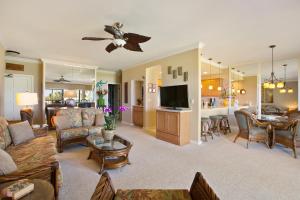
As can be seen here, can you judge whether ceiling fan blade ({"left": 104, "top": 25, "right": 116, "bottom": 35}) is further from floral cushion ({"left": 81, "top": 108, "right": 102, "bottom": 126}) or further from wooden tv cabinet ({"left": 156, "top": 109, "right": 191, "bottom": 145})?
floral cushion ({"left": 81, "top": 108, "right": 102, "bottom": 126})

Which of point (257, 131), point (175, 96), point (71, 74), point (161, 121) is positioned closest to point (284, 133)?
point (257, 131)

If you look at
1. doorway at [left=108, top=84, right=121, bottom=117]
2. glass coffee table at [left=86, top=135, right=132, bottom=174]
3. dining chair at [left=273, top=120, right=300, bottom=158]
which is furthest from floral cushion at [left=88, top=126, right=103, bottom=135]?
dining chair at [left=273, top=120, right=300, bottom=158]

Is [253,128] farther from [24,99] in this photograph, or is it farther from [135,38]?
[24,99]

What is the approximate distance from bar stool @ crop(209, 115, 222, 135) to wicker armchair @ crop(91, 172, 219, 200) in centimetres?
399

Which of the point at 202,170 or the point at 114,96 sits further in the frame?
the point at 114,96

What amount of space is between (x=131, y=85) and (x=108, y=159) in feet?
14.5

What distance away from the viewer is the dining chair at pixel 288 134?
10.5 ft

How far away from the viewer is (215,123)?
5.04 m

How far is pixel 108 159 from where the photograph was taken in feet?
8.82

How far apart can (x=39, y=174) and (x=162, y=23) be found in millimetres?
2946

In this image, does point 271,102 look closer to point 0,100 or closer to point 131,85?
point 131,85

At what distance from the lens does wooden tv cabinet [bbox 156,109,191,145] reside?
155 inches

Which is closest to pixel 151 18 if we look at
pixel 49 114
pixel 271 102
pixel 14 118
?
pixel 49 114

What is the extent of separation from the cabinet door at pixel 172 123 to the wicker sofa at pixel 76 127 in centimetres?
185
